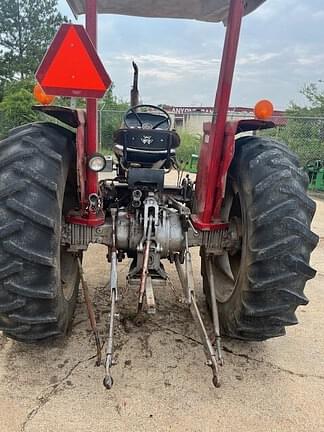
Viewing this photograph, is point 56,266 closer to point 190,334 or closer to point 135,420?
point 135,420

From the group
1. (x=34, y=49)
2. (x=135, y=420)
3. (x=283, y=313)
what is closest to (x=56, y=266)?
(x=135, y=420)

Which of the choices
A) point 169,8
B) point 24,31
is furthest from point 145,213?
point 24,31

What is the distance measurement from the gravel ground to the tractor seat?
4.01ft

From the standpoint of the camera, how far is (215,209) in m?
2.93

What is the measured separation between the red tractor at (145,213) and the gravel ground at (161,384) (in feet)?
0.67

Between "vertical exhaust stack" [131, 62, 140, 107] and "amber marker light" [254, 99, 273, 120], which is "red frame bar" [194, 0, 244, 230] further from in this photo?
"vertical exhaust stack" [131, 62, 140, 107]

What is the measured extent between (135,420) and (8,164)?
4.94 ft

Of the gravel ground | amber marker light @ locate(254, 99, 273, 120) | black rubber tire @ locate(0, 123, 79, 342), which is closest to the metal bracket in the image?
the gravel ground

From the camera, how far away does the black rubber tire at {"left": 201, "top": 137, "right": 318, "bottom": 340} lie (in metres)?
2.53

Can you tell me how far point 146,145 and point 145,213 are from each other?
539 millimetres

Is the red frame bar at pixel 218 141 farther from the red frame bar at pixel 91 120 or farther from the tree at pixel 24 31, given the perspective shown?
the tree at pixel 24 31

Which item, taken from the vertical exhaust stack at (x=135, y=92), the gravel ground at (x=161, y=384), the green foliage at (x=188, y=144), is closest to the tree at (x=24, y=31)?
the green foliage at (x=188, y=144)

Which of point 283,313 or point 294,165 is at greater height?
point 294,165

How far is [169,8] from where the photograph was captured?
336 centimetres
